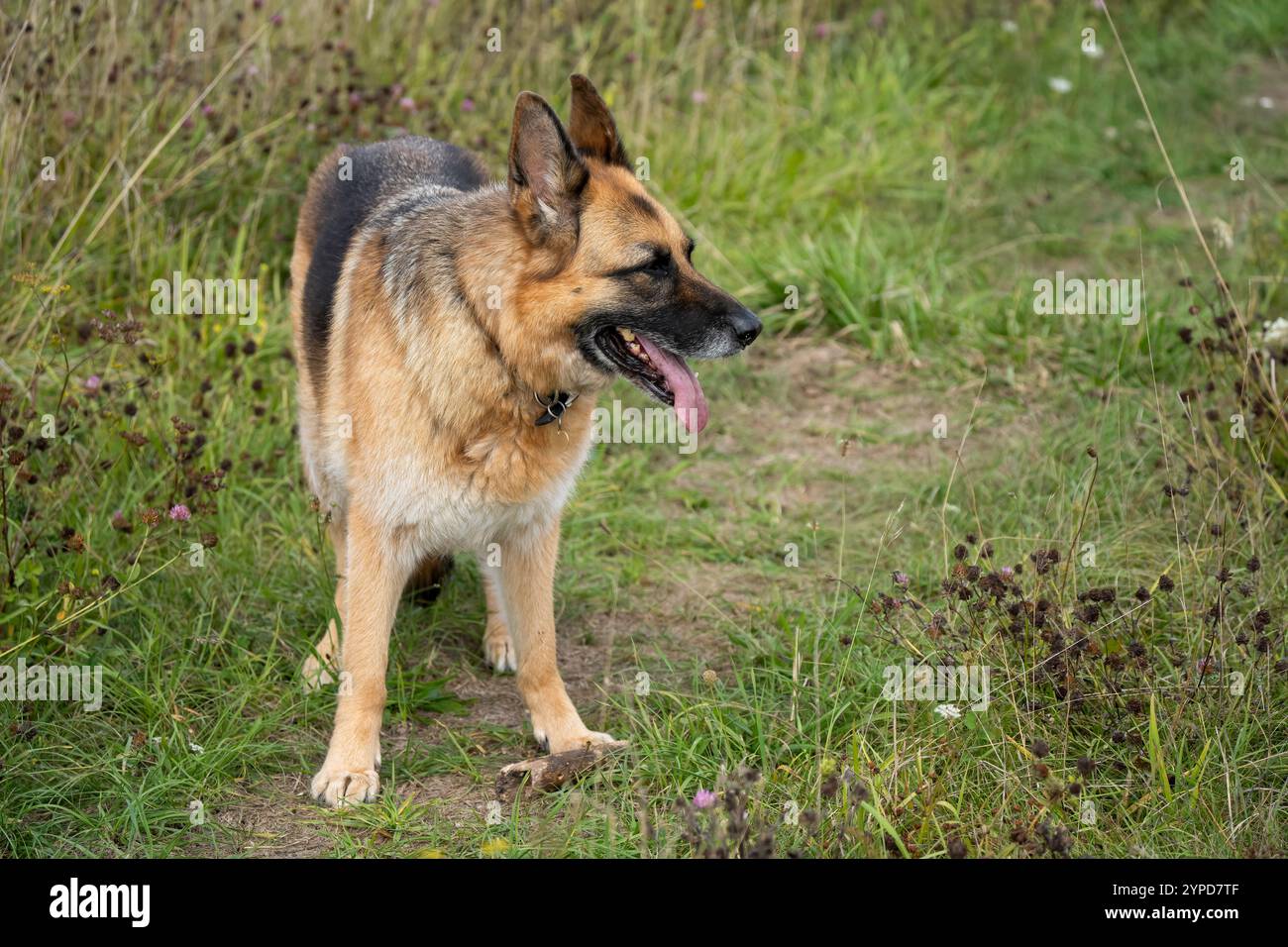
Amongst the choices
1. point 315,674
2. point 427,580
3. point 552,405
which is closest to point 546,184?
point 552,405

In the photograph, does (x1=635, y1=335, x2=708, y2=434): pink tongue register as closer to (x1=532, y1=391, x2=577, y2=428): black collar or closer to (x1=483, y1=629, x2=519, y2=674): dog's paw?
(x1=532, y1=391, x2=577, y2=428): black collar

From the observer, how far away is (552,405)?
367 cm

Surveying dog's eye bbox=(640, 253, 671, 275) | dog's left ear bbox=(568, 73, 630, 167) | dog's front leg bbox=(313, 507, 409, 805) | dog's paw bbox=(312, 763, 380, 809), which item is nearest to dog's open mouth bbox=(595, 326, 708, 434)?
dog's eye bbox=(640, 253, 671, 275)

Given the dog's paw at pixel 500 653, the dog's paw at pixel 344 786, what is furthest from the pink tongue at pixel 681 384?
the dog's paw at pixel 344 786

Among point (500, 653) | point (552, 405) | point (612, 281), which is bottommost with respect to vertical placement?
point (500, 653)

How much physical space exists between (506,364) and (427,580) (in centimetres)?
120

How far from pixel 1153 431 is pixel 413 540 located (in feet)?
9.65

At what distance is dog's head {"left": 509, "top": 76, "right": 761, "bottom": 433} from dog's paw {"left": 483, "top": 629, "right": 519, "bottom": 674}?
118cm

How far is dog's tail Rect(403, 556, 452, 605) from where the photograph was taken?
14.7ft

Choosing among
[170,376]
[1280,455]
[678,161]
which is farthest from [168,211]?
[1280,455]

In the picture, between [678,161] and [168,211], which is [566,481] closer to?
[168,211]

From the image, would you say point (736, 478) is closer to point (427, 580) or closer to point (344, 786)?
point (427, 580)

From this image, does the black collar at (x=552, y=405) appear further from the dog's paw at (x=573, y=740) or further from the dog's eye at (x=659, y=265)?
the dog's paw at (x=573, y=740)

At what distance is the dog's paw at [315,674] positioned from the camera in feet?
13.2
